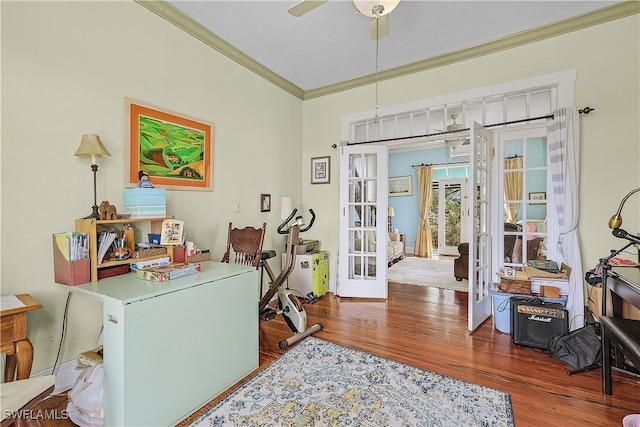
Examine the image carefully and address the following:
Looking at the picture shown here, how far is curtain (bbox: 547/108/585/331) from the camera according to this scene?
258 cm

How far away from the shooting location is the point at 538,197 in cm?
307

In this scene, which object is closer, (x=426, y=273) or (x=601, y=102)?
(x=601, y=102)

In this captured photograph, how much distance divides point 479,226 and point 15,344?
355 cm

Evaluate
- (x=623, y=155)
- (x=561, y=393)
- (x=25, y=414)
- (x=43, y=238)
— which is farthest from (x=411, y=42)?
(x=25, y=414)

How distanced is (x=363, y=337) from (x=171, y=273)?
68.9 inches

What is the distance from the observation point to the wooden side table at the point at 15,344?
139cm

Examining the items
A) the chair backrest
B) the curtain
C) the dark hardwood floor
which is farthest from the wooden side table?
the curtain

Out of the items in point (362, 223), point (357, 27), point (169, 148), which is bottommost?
point (362, 223)

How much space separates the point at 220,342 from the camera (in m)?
1.88

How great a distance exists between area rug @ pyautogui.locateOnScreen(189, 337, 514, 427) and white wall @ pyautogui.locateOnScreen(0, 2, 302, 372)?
4.19 ft

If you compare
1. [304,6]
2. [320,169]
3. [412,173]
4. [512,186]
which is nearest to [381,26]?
[304,6]

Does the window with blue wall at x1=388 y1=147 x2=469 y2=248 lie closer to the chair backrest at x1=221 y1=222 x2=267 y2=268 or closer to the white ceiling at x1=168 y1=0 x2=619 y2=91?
the white ceiling at x1=168 y1=0 x2=619 y2=91

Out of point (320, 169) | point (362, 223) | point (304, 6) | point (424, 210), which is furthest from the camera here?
point (424, 210)

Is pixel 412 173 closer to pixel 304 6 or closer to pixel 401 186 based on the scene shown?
pixel 401 186
